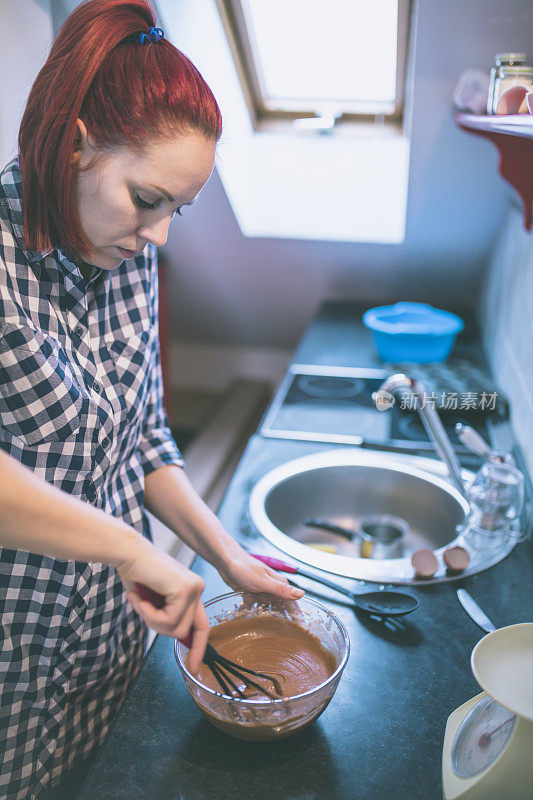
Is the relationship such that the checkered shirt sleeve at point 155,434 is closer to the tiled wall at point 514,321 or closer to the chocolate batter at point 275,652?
the chocolate batter at point 275,652

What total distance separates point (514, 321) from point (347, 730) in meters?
1.27

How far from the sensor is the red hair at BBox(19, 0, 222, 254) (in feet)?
2.86

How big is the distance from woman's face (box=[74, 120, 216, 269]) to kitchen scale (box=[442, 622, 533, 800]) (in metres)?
0.68

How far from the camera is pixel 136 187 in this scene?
2.97 feet

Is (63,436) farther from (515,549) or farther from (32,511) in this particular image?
(515,549)

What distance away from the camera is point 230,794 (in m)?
0.79

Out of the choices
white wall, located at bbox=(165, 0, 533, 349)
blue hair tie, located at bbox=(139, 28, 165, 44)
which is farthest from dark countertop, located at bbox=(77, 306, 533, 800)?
white wall, located at bbox=(165, 0, 533, 349)

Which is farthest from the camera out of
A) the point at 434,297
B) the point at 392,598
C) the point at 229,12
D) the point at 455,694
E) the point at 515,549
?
the point at 434,297

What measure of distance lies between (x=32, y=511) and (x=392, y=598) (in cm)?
64

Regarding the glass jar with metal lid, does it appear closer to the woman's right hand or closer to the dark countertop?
the dark countertop

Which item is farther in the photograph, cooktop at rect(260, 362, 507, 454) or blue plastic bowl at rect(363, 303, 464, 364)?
blue plastic bowl at rect(363, 303, 464, 364)

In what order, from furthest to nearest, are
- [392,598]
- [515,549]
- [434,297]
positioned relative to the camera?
[434,297] → [515,549] → [392,598]

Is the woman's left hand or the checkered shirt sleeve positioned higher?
the checkered shirt sleeve

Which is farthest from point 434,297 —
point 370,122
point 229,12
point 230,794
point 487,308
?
point 230,794
